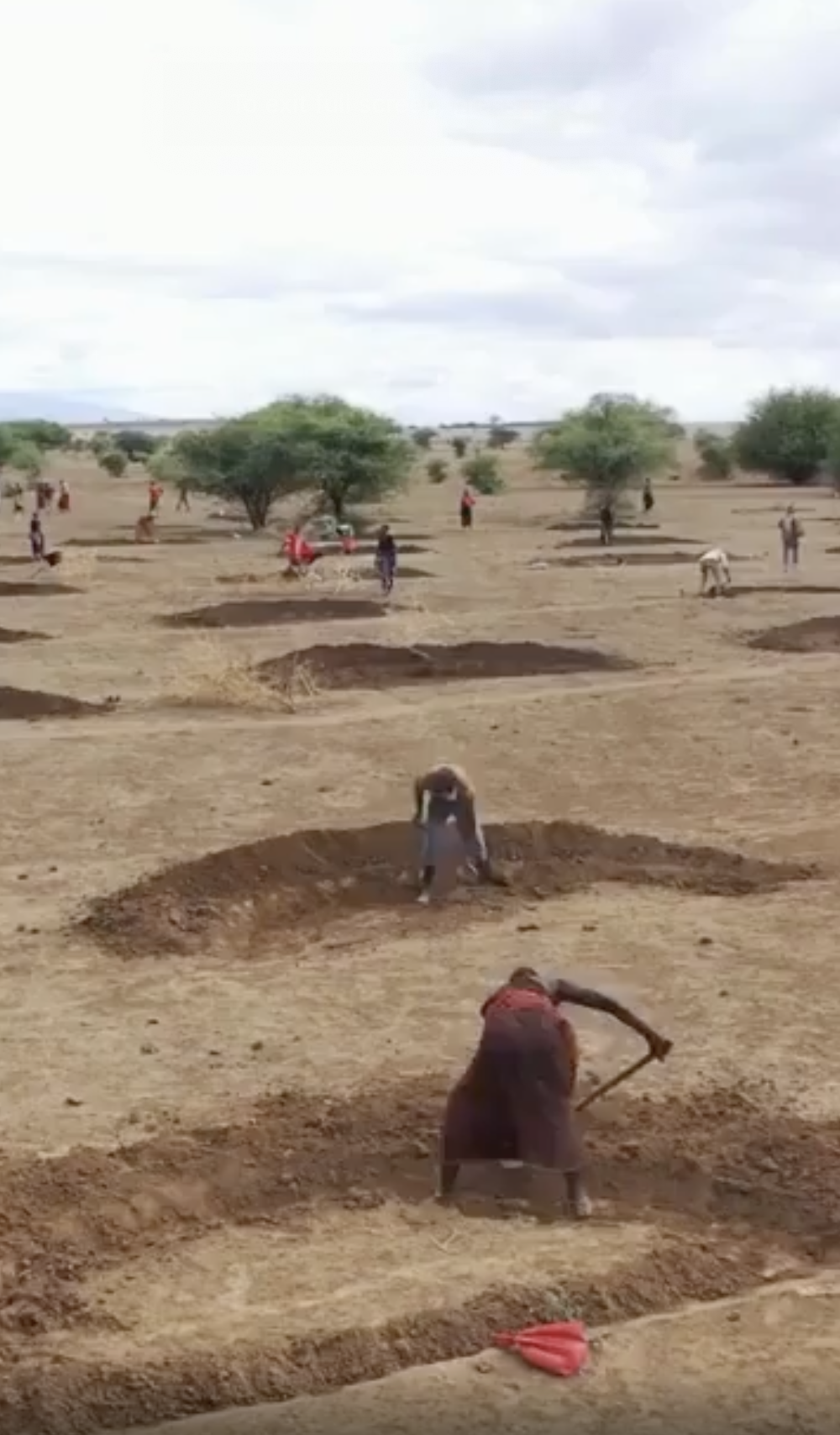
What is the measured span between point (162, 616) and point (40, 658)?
462 cm

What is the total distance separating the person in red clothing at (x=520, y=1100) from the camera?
300 inches

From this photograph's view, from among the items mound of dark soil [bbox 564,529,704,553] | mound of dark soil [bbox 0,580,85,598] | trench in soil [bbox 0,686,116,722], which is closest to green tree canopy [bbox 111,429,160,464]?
mound of dark soil [bbox 564,529,704,553]

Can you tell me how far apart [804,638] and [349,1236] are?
61.1ft

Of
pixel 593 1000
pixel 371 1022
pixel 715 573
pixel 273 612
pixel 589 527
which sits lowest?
pixel 371 1022

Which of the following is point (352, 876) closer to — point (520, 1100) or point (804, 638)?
point (520, 1100)

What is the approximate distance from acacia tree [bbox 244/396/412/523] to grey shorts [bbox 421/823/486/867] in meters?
37.6

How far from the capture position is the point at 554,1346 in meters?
6.36

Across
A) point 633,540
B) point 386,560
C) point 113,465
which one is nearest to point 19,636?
point 386,560

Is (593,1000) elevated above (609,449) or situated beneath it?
situated beneath

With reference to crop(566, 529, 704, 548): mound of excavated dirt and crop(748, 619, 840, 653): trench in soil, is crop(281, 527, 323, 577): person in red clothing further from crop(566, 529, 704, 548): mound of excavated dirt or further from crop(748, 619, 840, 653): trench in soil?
crop(566, 529, 704, 548): mound of excavated dirt

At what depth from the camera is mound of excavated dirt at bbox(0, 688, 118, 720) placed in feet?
65.5

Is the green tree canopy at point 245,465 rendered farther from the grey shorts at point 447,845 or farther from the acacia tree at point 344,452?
the grey shorts at point 447,845

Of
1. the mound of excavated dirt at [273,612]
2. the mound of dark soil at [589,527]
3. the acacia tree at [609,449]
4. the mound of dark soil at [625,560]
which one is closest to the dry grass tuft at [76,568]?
the mound of excavated dirt at [273,612]

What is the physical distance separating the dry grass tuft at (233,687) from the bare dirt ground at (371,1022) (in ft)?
0.21
